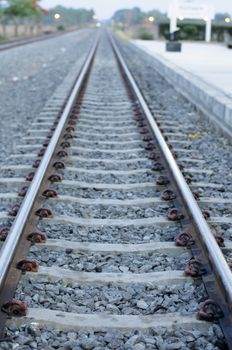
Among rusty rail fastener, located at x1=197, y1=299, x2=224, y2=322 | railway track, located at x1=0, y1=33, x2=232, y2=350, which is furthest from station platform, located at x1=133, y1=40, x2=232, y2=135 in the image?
rusty rail fastener, located at x1=197, y1=299, x2=224, y2=322

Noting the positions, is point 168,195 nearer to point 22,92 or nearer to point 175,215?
point 175,215

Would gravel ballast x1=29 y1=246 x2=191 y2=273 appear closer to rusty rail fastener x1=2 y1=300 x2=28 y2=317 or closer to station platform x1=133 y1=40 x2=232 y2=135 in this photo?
rusty rail fastener x1=2 y1=300 x2=28 y2=317

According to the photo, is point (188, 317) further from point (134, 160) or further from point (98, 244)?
point (134, 160)

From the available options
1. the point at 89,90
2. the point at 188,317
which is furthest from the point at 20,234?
the point at 89,90

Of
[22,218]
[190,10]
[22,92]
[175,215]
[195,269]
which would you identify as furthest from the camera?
[190,10]

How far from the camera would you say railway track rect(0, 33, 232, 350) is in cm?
319

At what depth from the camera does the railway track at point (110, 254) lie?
319 cm

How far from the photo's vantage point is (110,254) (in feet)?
13.9

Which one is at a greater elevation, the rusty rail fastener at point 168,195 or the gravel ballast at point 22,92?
the rusty rail fastener at point 168,195

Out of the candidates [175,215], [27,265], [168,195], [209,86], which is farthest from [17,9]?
[27,265]

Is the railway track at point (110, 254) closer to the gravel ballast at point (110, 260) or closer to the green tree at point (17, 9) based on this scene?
the gravel ballast at point (110, 260)

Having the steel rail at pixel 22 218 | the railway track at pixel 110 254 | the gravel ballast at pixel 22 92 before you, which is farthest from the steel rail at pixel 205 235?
the gravel ballast at pixel 22 92

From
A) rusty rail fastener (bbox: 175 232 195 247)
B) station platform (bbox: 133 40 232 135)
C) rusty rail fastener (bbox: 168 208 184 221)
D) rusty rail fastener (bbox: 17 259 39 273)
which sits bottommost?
station platform (bbox: 133 40 232 135)

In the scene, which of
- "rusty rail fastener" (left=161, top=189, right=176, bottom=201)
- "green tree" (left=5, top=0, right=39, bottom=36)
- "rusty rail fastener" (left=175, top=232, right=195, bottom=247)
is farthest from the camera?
"green tree" (left=5, top=0, right=39, bottom=36)
